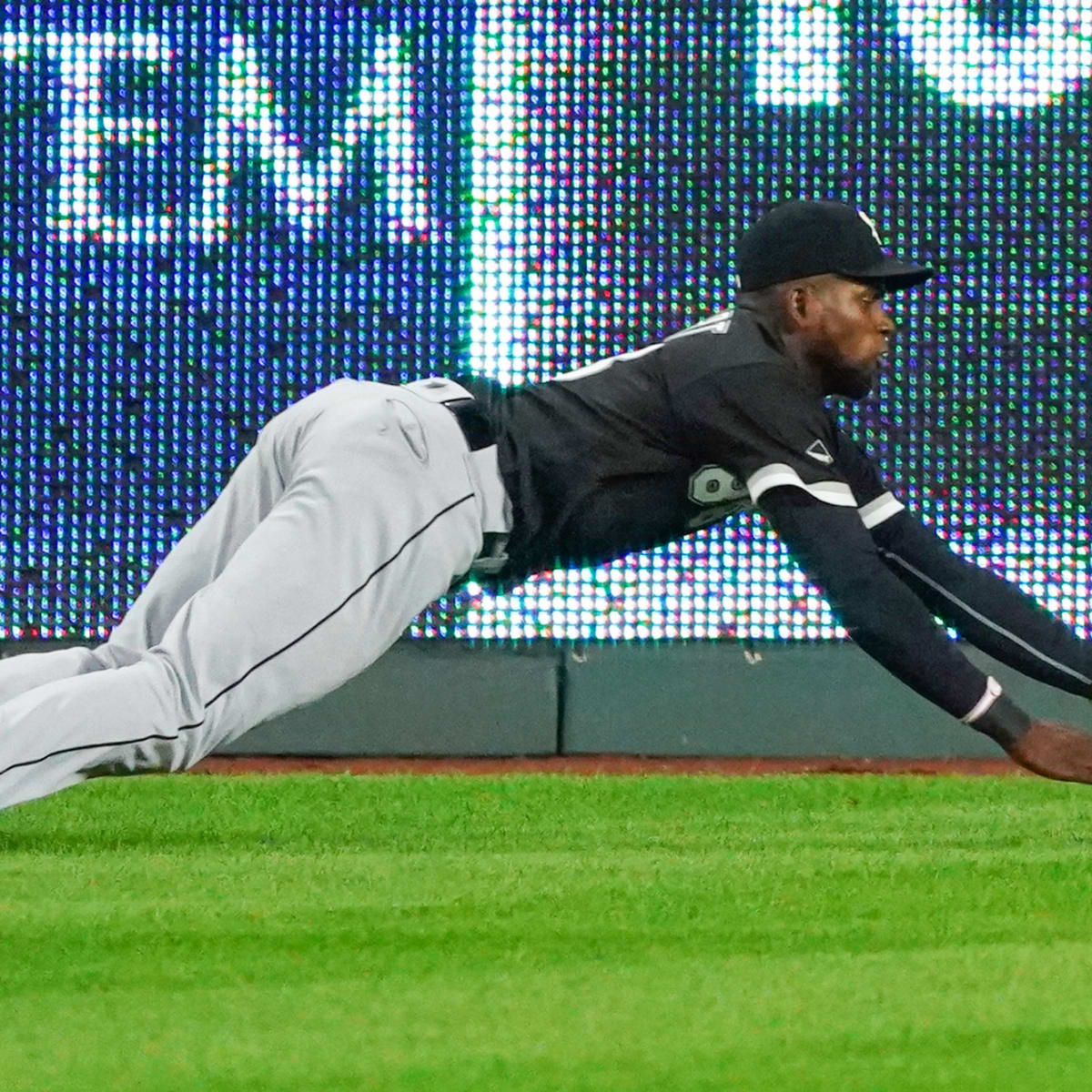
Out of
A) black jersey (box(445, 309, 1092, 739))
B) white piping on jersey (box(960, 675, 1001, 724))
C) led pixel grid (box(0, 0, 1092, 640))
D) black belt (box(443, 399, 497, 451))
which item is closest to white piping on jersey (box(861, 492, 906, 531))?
black jersey (box(445, 309, 1092, 739))

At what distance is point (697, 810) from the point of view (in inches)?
184

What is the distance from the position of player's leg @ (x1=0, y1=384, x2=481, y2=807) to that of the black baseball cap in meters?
0.64

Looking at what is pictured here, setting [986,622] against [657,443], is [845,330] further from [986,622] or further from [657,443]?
[986,622]

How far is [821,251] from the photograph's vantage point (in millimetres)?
3559

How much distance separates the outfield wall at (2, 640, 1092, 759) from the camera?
5.89m

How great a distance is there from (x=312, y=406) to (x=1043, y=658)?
1.35 metres

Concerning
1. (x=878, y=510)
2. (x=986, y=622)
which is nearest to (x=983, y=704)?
(x=986, y=622)

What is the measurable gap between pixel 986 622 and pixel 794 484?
0.58m

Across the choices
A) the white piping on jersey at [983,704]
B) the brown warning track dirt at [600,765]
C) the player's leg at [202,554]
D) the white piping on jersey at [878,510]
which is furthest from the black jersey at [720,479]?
the brown warning track dirt at [600,765]

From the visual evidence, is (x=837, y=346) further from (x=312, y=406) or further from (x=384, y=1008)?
(x=384, y=1008)

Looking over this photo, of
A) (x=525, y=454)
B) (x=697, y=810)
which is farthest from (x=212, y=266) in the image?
(x=525, y=454)

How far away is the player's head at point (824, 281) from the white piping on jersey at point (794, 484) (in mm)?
299

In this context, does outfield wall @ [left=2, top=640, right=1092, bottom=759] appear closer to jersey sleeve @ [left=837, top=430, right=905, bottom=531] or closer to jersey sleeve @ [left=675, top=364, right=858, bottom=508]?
jersey sleeve @ [left=837, top=430, right=905, bottom=531]

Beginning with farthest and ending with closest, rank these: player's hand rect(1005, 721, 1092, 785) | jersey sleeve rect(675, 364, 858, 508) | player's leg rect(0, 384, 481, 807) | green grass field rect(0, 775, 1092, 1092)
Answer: jersey sleeve rect(675, 364, 858, 508) < player's hand rect(1005, 721, 1092, 785) < player's leg rect(0, 384, 481, 807) < green grass field rect(0, 775, 1092, 1092)
